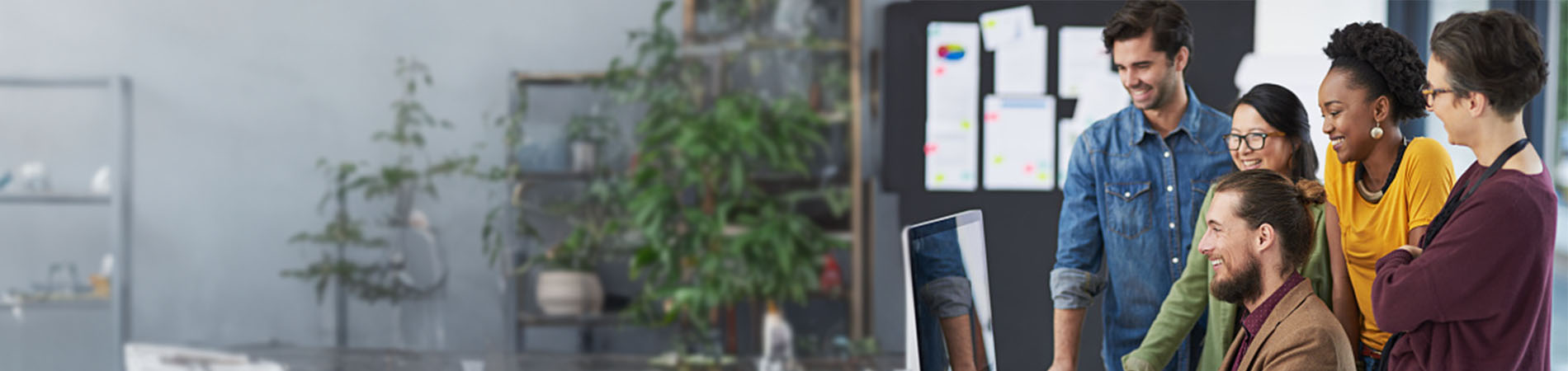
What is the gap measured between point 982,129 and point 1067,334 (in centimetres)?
142

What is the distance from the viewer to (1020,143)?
3.03 metres

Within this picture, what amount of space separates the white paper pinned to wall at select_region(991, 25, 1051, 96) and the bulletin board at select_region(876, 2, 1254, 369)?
2 centimetres

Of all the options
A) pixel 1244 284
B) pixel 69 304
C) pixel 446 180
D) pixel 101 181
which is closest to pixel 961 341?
pixel 1244 284

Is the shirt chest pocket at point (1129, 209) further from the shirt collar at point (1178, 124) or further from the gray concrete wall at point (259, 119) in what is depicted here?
the gray concrete wall at point (259, 119)

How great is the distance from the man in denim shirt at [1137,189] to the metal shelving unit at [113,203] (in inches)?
113

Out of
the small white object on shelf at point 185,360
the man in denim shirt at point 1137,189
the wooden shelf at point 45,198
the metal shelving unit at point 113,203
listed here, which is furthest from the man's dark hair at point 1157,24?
the wooden shelf at point 45,198

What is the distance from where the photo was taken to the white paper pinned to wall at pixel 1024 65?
2.98 meters

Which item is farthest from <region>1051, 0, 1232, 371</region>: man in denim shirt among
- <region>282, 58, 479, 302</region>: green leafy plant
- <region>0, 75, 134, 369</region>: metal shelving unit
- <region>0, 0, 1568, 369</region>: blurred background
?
<region>0, 75, 134, 369</region>: metal shelving unit

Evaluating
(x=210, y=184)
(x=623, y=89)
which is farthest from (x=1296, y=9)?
(x=210, y=184)

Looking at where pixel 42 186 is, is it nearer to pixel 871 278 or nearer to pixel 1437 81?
pixel 871 278

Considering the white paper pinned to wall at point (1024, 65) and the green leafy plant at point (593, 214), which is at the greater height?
the white paper pinned to wall at point (1024, 65)

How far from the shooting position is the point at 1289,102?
1.36m

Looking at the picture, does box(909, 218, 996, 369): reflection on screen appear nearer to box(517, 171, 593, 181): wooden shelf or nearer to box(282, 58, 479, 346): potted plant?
box(517, 171, 593, 181): wooden shelf

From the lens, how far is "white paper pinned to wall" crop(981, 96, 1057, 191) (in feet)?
9.84
